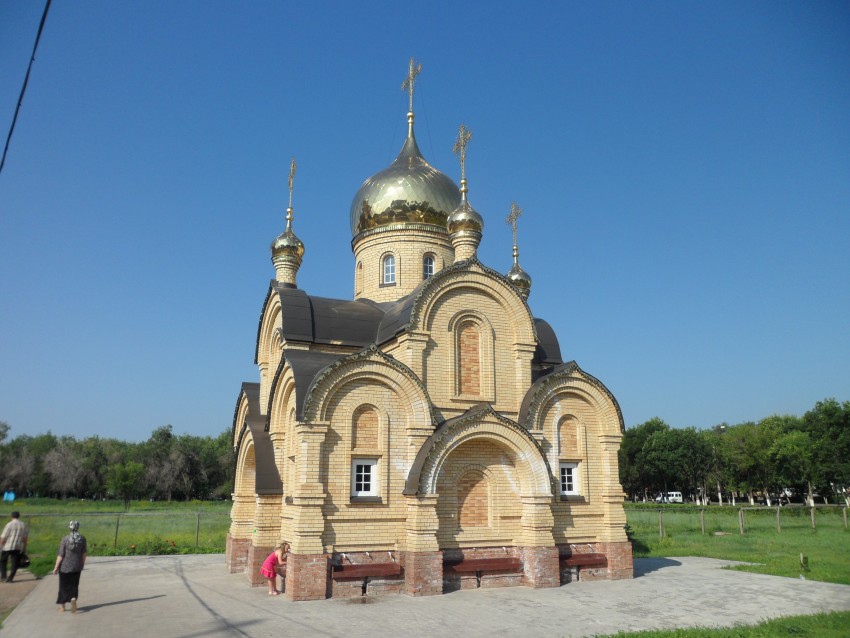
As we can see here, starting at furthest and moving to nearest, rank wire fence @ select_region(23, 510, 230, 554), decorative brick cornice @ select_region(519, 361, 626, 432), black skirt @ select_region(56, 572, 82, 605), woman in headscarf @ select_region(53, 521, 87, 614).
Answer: wire fence @ select_region(23, 510, 230, 554) < decorative brick cornice @ select_region(519, 361, 626, 432) < black skirt @ select_region(56, 572, 82, 605) < woman in headscarf @ select_region(53, 521, 87, 614)

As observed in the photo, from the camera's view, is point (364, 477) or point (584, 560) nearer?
point (364, 477)

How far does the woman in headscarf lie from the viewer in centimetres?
964

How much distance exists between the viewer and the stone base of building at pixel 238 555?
14.9m

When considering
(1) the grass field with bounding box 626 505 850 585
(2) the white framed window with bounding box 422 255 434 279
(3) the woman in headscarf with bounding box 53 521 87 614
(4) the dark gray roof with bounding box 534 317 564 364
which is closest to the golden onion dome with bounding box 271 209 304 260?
(2) the white framed window with bounding box 422 255 434 279

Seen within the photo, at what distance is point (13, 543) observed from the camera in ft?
40.5

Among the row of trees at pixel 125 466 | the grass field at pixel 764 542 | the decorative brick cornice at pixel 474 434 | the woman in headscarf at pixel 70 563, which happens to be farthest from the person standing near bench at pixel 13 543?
the row of trees at pixel 125 466

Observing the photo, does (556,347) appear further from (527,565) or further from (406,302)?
(527,565)

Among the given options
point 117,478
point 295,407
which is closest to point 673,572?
point 295,407

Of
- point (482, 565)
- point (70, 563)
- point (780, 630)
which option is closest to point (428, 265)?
point (482, 565)

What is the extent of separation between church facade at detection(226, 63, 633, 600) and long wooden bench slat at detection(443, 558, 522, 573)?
26 millimetres

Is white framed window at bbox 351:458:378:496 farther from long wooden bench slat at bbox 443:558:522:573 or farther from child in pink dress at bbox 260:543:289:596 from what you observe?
long wooden bench slat at bbox 443:558:522:573

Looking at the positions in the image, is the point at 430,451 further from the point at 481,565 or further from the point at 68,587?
the point at 68,587

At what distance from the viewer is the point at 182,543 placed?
19812mm

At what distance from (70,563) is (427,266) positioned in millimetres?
10871
